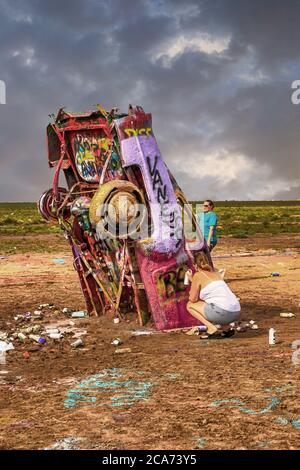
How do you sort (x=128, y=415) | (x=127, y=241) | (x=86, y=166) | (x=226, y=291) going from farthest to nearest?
(x=86, y=166), (x=127, y=241), (x=226, y=291), (x=128, y=415)

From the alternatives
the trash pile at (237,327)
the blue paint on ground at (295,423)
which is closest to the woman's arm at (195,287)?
the trash pile at (237,327)

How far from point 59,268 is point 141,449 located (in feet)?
52.5

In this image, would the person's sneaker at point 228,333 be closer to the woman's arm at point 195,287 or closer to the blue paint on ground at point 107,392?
the woman's arm at point 195,287

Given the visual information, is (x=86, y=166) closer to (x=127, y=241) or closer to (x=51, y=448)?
(x=127, y=241)

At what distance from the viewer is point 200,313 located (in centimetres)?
926

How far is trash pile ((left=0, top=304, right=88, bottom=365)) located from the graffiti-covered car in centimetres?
102

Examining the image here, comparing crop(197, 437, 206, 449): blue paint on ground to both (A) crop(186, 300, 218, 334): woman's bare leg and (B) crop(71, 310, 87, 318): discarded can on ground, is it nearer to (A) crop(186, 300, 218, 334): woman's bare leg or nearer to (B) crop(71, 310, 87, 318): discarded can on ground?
(A) crop(186, 300, 218, 334): woman's bare leg

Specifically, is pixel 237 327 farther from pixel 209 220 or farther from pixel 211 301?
pixel 209 220

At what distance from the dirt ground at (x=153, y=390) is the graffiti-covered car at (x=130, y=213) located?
0.62 metres

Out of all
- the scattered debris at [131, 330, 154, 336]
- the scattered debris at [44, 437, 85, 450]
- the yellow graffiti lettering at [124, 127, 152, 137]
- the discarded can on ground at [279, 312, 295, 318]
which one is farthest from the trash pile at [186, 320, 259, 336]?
the scattered debris at [44, 437, 85, 450]

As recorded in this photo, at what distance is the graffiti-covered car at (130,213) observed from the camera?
31.9ft

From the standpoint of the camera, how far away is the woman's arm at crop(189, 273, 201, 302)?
9234 millimetres

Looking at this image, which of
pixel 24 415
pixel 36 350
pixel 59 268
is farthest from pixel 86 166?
pixel 59 268

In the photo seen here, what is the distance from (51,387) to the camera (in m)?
7.35
